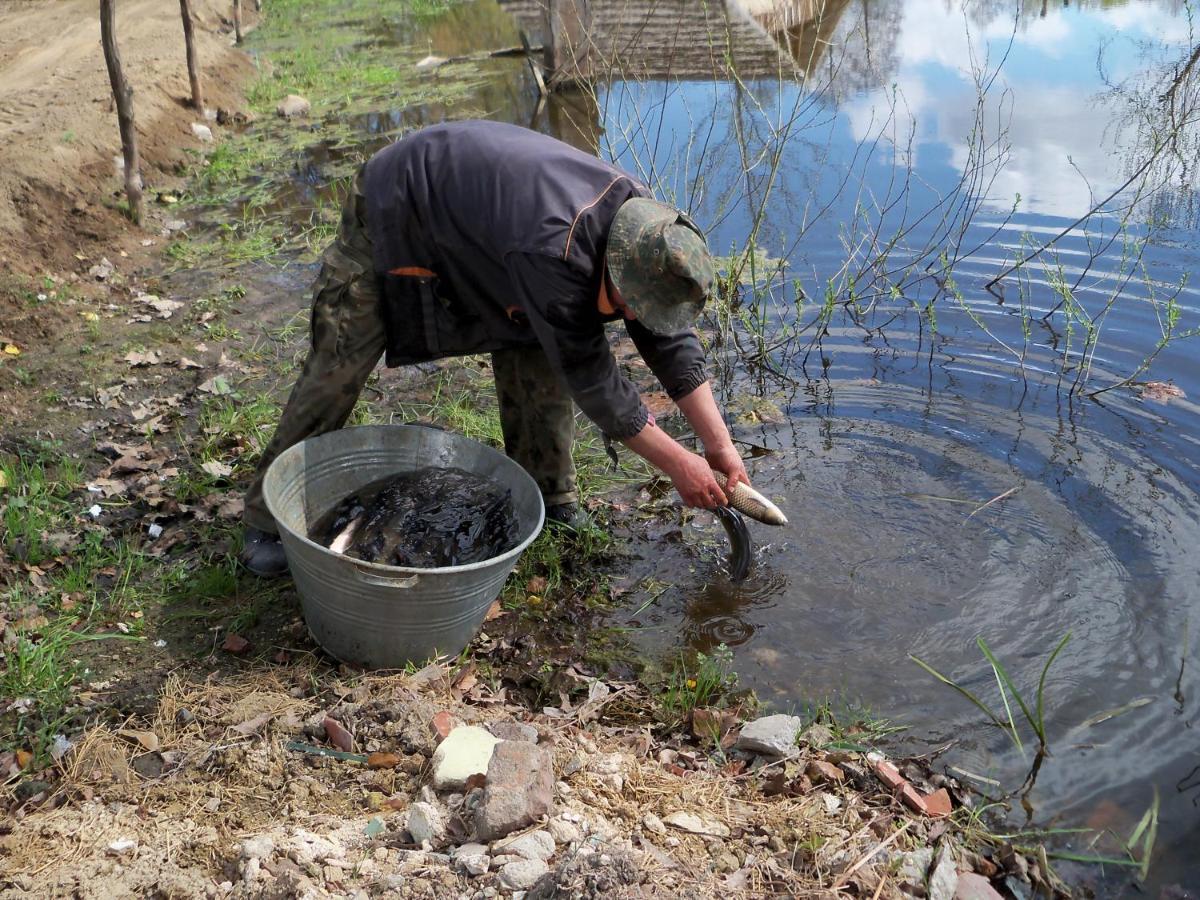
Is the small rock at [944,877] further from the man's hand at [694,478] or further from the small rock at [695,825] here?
the man's hand at [694,478]

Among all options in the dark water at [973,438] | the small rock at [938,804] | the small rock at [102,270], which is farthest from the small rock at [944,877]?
the small rock at [102,270]

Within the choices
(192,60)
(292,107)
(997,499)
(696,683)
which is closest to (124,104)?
(192,60)

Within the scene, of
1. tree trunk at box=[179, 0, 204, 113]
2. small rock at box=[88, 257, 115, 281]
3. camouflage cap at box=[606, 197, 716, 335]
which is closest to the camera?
camouflage cap at box=[606, 197, 716, 335]

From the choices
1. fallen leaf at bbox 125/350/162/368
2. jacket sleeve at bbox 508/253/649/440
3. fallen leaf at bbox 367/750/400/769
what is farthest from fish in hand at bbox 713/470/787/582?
fallen leaf at bbox 125/350/162/368

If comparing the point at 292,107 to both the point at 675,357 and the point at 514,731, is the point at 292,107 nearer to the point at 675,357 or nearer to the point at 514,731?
the point at 675,357

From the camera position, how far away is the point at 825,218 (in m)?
7.94

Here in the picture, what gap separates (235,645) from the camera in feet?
12.1

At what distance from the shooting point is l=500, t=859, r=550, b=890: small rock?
8.07 ft

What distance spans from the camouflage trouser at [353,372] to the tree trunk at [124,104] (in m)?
4.59

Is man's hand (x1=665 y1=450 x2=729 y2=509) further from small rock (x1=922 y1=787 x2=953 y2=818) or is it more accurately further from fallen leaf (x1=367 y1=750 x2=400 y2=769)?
fallen leaf (x1=367 y1=750 x2=400 y2=769)

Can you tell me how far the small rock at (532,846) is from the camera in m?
2.59

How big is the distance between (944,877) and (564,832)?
3.59 feet

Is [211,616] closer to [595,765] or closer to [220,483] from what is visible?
[220,483]

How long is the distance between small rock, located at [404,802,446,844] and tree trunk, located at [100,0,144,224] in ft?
20.8
